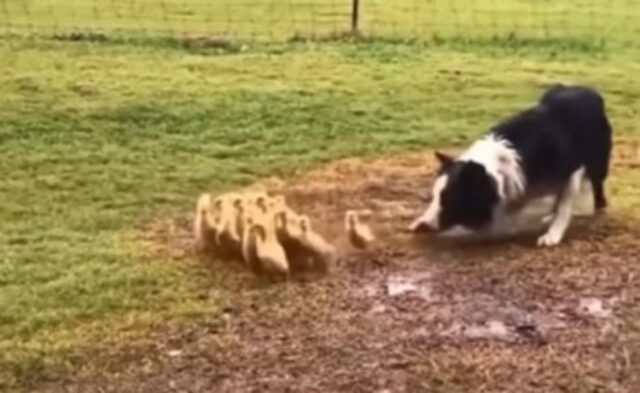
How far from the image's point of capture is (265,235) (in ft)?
17.4

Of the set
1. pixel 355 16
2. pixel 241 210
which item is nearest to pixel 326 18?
pixel 355 16

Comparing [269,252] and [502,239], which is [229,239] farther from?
[502,239]

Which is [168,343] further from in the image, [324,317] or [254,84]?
[254,84]

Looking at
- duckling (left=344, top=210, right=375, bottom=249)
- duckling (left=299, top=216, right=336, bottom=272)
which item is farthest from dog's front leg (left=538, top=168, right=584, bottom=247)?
duckling (left=299, top=216, right=336, bottom=272)

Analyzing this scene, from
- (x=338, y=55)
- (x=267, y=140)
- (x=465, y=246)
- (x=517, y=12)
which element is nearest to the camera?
(x=465, y=246)

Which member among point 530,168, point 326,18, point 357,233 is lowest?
point 326,18

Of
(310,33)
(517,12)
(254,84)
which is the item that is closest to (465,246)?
(254,84)

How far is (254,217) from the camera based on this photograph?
541 centimetres

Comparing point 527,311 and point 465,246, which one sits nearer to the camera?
point 527,311

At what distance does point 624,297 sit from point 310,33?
7256mm

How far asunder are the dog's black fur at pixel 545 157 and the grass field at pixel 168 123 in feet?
1.56

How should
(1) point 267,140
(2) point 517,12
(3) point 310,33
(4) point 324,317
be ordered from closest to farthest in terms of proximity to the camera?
(4) point 324,317
(1) point 267,140
(3) point 310,33
(2) point 517,12

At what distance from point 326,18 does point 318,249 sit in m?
7.93

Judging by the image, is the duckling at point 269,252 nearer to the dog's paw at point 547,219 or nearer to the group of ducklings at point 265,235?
the group of ducklings at point 265,235
